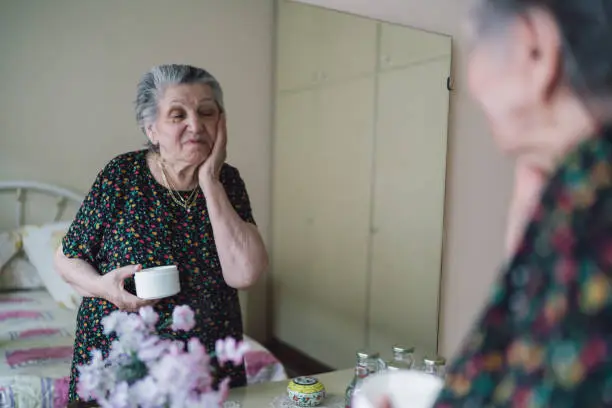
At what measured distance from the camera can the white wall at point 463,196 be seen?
1.55 metres

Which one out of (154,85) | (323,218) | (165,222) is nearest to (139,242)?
(165,222)

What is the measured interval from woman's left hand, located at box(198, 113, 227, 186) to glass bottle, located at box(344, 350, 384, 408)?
0.44m

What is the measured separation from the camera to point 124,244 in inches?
37.1

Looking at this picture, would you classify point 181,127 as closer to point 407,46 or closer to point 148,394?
point 148,394

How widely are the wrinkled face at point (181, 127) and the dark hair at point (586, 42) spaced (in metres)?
0.66

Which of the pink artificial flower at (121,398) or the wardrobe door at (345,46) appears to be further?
the wardrobe door at (345,46)

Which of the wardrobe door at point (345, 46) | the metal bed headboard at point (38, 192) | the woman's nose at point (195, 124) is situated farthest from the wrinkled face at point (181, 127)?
the wardrobe door at point (345, 46)

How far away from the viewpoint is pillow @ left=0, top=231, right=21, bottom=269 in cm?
97

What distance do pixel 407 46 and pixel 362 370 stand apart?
906mm

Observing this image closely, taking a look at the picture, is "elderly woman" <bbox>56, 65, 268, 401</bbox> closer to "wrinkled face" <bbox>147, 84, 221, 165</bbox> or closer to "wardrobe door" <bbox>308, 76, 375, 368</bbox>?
"wrinkled face" <bbox>147, 84, 221, 165</bbox>

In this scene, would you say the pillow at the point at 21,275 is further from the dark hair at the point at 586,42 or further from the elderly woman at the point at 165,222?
the dark hair at the point at 586,42

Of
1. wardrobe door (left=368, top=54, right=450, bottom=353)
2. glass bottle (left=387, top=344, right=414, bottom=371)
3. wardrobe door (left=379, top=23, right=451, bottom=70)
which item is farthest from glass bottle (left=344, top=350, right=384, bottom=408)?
wardrobe door (left=379, top=23, right=451, bottom=70)

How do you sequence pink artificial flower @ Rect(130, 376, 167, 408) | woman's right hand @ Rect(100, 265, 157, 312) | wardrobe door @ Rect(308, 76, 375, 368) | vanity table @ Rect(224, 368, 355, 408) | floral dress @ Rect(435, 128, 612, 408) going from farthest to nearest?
1. wardrobe door @ Rect(308, 76, 375, 368)
2. vanity table @ Rect(224, 368, 355, 408)
3. woman's right hand @ Rect(100, 265, 157, 312)
4. pink artificial flower @ Rect(130, 376, 167, 408)
5. floral dress @ Rect(435, 128, 612, 408)

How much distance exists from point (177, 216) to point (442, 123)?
90 cm
